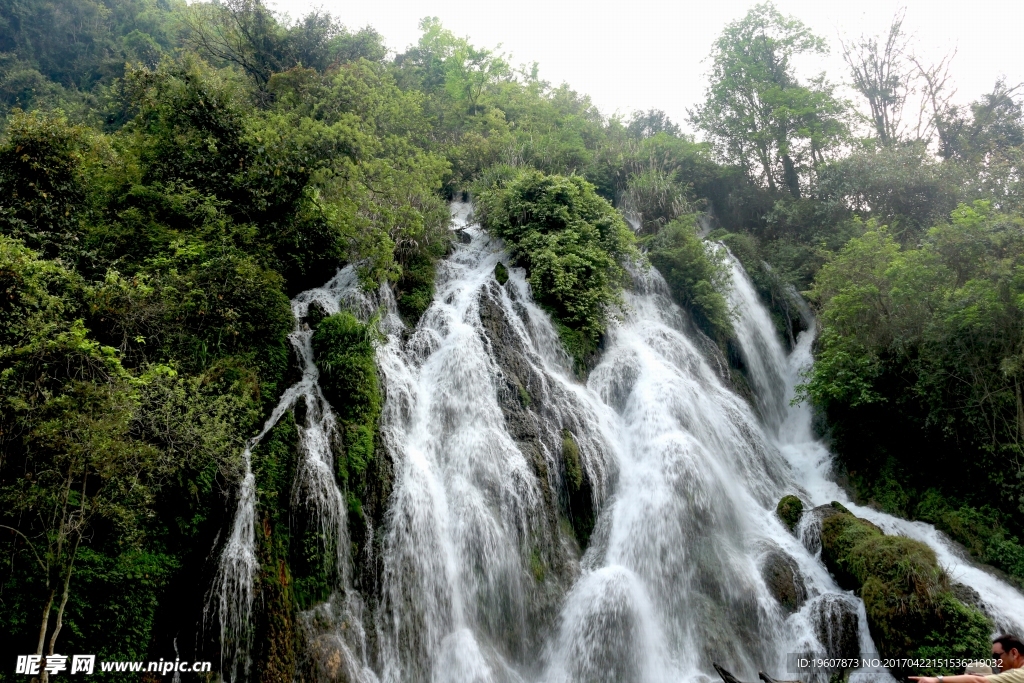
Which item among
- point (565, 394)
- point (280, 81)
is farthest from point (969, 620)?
point (280, 81)

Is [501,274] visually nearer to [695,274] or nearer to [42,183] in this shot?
[695,274]

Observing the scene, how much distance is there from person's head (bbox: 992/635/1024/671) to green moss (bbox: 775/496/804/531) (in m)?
8.12

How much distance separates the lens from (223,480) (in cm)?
Answer: 804

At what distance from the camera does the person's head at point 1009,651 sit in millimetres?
3762

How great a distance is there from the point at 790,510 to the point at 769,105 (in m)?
21.0

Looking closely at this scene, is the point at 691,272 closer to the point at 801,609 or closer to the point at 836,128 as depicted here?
the point at 801,609

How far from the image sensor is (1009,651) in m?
3.79

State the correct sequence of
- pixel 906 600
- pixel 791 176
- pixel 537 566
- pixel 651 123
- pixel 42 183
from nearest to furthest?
pixel 906 600, pixel 42 183, pixel 537 566, pixel 791 176, pixel 651 123

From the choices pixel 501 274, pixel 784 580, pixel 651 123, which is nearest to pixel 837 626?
pixel 784 580

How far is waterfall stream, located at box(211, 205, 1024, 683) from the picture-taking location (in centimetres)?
840

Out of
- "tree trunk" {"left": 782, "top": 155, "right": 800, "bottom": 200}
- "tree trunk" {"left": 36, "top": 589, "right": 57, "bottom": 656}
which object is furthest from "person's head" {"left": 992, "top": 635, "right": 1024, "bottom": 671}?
→ "tree trunk" {"left": 782, "top": 155, "right": 800, "bottom": 200}

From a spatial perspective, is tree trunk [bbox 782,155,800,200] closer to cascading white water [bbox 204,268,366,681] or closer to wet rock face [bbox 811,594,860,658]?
wet rock face [bbox 811,594,860,658]

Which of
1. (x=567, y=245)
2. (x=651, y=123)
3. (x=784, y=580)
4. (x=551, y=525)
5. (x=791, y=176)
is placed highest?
(x=651, y=123)

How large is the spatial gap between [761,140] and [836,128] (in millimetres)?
3029
